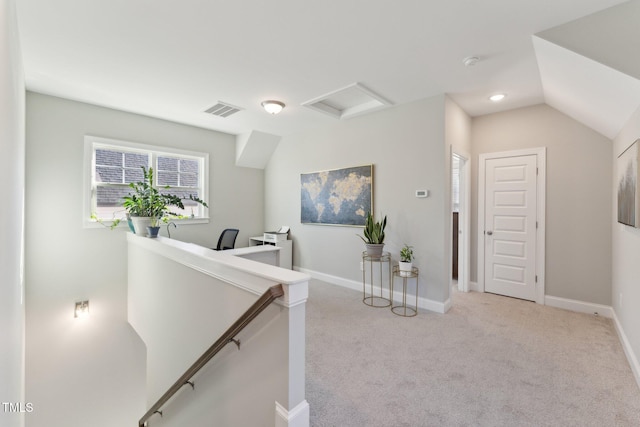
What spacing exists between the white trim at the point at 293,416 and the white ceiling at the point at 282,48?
2.46m

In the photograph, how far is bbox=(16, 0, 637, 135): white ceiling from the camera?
1.93 metres

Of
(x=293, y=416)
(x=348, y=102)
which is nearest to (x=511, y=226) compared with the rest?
(x=348, y=102)

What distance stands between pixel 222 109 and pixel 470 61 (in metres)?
3.11

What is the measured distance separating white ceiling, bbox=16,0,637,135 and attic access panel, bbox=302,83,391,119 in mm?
112

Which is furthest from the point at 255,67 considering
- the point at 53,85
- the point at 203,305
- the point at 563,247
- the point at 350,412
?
the point at 563,247

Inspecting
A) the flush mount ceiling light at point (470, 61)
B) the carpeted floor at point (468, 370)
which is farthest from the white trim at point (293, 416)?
the flush mount ceiling light at point (470, 61)

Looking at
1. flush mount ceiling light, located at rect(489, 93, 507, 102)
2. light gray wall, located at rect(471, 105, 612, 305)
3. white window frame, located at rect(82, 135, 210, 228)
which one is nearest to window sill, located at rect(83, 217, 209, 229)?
white window frame, located at rect(82, 135, 210, 228)

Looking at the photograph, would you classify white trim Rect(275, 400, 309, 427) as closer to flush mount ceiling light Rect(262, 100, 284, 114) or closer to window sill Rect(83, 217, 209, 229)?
window sill Rect(83, 217, 209, 229)

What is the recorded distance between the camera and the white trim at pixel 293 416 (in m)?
1.36

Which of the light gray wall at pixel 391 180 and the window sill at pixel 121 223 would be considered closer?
the light gray wall at pixel 391 180

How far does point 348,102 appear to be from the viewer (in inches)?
152

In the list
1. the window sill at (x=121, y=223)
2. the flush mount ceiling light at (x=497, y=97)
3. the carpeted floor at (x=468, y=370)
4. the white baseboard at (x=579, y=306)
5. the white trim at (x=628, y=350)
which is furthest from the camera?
the window sill at (x=121, y=223)

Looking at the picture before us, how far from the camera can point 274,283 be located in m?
1.42

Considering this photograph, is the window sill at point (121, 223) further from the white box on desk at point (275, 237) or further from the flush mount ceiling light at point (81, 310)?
the white box on desk at point (275, 237)
